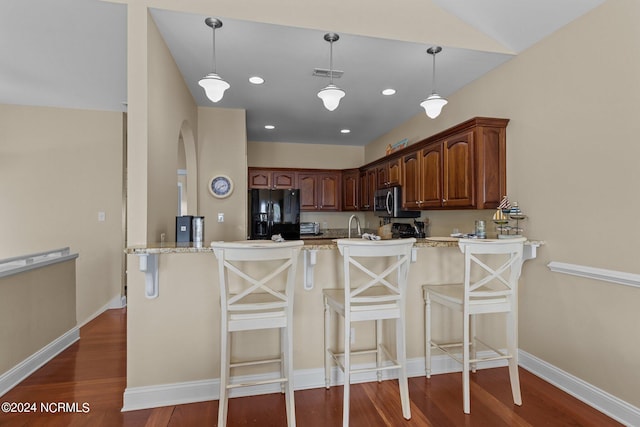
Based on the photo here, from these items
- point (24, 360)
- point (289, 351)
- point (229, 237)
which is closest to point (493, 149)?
point (289, 351)

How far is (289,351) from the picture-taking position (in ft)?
6.19

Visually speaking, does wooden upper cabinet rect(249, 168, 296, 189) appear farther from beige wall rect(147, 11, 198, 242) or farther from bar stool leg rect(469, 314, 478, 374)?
bar stool leg rect(469, 314, 478, 374)

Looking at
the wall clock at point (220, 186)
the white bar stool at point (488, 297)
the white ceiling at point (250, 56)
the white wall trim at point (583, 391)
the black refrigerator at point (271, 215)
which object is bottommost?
the white wall trim at point (583, 391)

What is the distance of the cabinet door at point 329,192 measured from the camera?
5.95 metres

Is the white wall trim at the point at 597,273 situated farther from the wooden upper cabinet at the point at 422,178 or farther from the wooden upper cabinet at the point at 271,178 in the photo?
the wooden upper cabinet at the point at 271,178

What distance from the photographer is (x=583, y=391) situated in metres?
2.22

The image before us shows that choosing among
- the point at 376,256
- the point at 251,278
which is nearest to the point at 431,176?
the point at 376,256

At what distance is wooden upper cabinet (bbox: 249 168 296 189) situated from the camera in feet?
18.3

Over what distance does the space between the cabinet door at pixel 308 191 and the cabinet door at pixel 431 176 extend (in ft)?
8.18

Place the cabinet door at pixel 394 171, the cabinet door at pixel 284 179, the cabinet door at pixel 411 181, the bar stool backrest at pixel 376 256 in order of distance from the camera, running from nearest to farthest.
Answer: the bar stool backrest at pixel 376 256
the cabinet door at pixel 411 181
the cabinet door at pixel 394 171
the cabinet door at pixel 284 179

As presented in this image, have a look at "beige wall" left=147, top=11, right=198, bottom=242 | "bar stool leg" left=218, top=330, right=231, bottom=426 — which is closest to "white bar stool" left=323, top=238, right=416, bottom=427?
"bar stool leg" left=218, top=330, right=231, bottom=426

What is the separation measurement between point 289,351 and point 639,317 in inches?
81.6

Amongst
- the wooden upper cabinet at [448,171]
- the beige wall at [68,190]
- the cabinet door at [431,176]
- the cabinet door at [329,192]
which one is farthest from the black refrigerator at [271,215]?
the cabinet door at [431,176]

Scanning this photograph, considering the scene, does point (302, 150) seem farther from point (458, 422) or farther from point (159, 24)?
point (458, 422)
